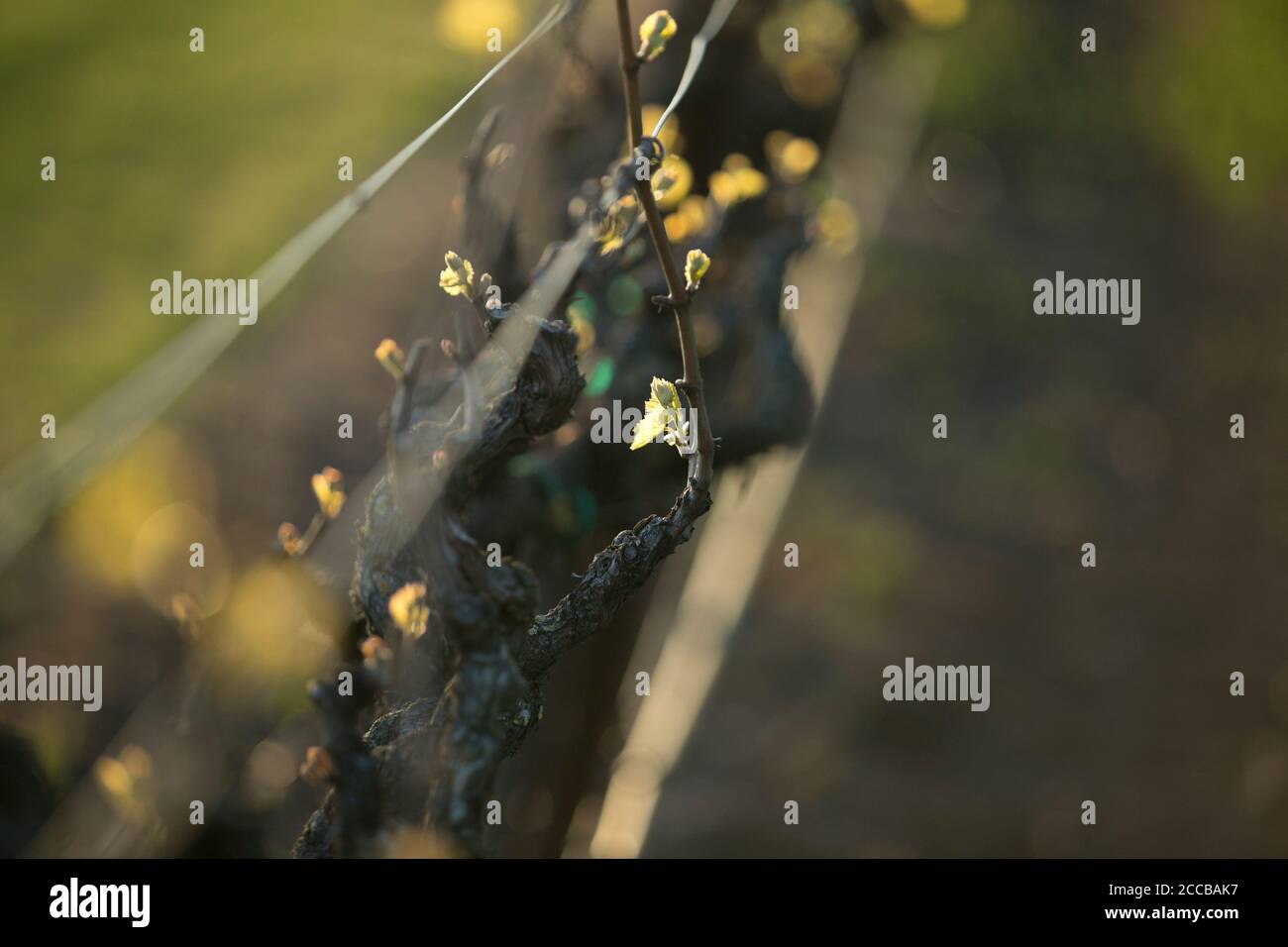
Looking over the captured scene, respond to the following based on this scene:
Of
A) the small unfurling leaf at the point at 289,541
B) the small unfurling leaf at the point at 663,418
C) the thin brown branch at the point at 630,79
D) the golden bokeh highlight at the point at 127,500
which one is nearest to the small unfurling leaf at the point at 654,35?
the thin brown branch at the point at 630,79

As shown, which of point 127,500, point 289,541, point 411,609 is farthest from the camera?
point 127,500

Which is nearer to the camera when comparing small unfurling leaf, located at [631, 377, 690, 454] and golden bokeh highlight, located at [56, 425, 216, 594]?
small unfurling leaf, located at [631, 377, 690, 454]

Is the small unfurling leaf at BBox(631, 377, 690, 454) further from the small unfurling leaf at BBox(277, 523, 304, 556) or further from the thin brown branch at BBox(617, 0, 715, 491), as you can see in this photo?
the small unfurling leaf at BBox(277, 523, 304, 556)

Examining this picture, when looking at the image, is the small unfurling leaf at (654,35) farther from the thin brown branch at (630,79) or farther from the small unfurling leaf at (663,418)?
the small unfurling leaf at (663,418)

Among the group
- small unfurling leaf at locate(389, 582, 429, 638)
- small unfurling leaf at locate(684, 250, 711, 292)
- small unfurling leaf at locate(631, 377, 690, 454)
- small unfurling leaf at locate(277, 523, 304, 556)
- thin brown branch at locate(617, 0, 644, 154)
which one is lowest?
small unfurling leaf at locate(389, 582, 429, 638)

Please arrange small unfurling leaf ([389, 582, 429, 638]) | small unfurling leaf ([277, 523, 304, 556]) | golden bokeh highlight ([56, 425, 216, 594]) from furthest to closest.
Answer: golden bokeh highlight ([56, 425, 216, 594]) < small unfurling leaf ([277, 523, 304, 556]) < small unfurling leaf ([389, 582, 429, 638])

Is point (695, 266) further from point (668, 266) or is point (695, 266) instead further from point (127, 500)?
point (127, 500)

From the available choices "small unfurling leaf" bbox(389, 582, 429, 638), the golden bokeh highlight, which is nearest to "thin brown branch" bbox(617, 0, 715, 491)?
"small unfurling leaf" bbox(389, 582, 429, 638)

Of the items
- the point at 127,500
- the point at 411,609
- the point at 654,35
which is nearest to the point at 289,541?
the point at 411,609

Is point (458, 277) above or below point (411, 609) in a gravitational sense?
above
